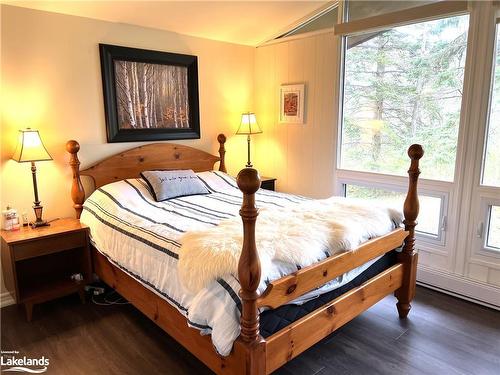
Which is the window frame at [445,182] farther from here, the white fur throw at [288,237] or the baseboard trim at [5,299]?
the baseboard trim at [5,299]

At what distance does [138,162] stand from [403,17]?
2587mm

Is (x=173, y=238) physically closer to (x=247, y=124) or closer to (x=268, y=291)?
(x=268, y=291)

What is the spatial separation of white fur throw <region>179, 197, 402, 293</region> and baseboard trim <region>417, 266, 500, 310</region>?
3.00 feet

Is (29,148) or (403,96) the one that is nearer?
(29,148)

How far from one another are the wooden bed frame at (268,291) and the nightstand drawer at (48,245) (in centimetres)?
19

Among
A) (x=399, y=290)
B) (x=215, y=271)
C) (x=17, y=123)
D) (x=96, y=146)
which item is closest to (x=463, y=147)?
(x=399, y=290)

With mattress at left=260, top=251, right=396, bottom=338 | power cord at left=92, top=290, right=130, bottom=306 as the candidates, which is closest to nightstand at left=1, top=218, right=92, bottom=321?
power cord at left=92, top=290, right=130, bottom=306

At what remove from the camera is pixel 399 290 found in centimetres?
252

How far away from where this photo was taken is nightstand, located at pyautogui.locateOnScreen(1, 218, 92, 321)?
8.15 feet

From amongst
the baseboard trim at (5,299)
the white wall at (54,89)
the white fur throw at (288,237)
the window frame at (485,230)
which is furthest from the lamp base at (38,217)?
the window frame at (485,230)

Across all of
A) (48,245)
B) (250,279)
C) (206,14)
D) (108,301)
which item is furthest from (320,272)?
(206,14)

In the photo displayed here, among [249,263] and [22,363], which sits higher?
[249,263]

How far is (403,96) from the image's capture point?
3150mm

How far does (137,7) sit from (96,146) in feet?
3.96
